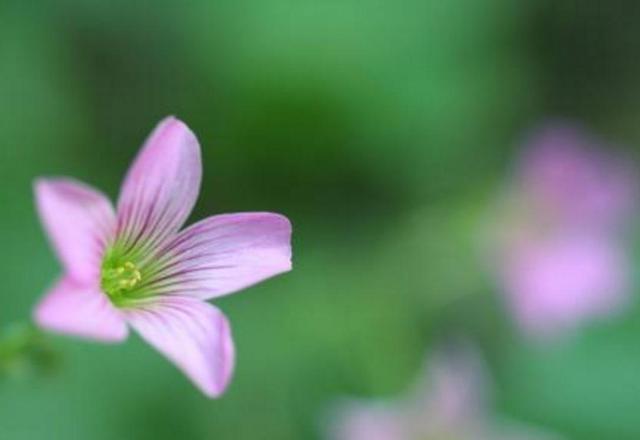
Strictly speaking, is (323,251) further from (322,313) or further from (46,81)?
(46,81)

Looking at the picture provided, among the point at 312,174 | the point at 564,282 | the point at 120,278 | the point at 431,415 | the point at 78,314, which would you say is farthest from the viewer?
the point at 312,174

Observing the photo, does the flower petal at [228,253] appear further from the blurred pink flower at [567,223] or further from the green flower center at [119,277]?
the blurred pink flower at [567,223]

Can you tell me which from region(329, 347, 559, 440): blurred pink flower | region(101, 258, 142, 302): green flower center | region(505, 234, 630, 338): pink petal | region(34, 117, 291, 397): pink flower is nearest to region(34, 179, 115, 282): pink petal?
region(34, 117, 291, 397): pink flower

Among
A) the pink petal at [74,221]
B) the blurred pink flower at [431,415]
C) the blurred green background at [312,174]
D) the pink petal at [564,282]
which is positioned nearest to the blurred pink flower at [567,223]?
the pink petal at [564,282]

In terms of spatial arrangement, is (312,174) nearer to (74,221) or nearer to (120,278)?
(120,278)

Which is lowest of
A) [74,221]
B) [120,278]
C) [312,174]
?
[312,174]

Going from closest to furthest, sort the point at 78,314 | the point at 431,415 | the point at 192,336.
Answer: the point at 78,314, the point at 192,336, the point at 431,415

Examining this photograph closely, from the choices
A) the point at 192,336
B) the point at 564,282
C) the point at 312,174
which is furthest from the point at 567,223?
the point at 192,336

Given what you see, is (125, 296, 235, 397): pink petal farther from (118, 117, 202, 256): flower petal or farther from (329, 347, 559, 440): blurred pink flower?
(329, 347, 559, 440): blurred pink flower
